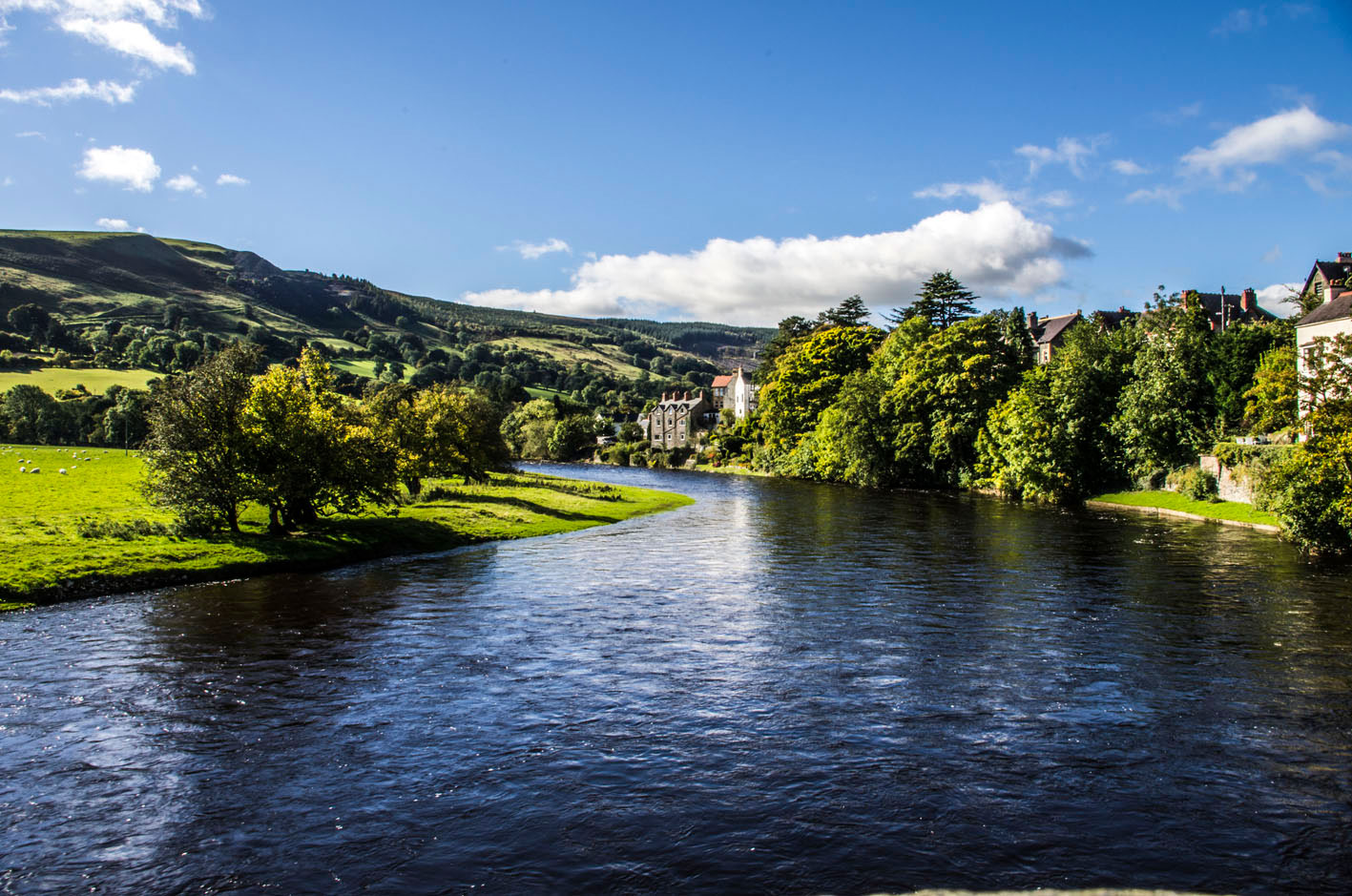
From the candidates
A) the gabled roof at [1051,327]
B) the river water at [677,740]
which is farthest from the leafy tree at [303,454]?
the gabled roof at [1051,327]

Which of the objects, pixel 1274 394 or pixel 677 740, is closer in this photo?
pixel 677 740

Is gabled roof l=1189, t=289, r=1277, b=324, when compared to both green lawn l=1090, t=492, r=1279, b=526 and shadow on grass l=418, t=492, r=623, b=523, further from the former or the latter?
shadow on grass l=418, t=492, r=623, b=523

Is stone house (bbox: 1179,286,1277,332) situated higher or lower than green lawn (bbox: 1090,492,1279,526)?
higher

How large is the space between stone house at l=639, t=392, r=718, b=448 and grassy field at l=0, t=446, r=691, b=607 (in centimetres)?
10754

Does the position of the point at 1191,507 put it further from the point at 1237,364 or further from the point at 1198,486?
the point at 1237,364

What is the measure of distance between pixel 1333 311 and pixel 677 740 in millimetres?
57663

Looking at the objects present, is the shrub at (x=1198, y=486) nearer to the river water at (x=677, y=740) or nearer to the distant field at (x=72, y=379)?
the river water at (x=677, y=740)

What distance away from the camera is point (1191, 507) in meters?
58.5

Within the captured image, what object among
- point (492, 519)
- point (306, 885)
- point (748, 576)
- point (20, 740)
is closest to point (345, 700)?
point (20, 740)

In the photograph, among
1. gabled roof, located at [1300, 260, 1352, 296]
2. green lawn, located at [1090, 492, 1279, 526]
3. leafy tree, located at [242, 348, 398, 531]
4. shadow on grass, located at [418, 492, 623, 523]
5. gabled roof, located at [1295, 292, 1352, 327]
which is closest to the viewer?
leafy tree, located at [242, 348, 398, 531]

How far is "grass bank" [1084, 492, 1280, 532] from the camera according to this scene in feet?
166

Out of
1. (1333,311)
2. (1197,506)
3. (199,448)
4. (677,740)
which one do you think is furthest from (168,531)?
(1333,311)

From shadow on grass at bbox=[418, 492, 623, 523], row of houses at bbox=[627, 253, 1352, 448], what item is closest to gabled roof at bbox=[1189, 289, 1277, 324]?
row of houses at bbox=[627, 253, 1352, 448]

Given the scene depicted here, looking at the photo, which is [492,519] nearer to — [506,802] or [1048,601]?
[1048,601]
